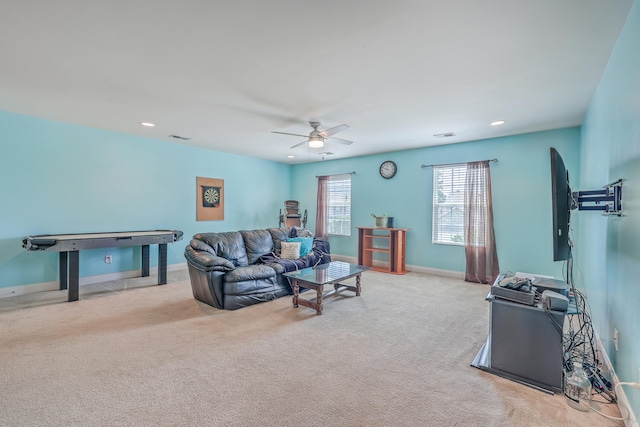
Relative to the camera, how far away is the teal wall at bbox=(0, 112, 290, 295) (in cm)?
397

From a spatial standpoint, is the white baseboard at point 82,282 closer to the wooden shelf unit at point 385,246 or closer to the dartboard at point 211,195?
the dartboard at point 211,195

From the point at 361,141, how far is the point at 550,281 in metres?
3.57

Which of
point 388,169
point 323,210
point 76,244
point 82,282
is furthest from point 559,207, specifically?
point 82,282

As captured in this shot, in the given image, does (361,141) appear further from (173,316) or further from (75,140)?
(75,140)

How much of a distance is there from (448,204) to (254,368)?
15.0ft

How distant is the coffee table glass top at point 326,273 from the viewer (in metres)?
3.50

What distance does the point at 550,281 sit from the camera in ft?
8.25

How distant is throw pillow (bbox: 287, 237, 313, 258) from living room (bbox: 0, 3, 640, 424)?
1835 millimetres

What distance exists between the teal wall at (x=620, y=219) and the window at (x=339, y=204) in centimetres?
454

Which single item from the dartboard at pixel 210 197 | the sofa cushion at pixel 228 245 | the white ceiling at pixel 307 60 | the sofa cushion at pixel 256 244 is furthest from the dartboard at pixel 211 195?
the white ceiling at pixel 307 60

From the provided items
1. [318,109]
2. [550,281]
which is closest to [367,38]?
[318,109]

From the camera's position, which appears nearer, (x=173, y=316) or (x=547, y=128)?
(x=173, y=316)

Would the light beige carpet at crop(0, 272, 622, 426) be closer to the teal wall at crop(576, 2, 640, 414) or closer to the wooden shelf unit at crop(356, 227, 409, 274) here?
the teal wall at crop(576, 2, 640, 414)

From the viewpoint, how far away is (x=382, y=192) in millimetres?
6363
